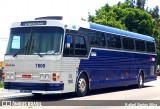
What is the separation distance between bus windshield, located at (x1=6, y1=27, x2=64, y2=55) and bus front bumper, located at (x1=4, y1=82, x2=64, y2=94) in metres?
1.28

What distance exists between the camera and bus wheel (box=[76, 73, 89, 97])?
17.0 m

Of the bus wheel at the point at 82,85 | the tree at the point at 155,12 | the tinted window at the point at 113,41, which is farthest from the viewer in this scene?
the tree at the point at 155,12

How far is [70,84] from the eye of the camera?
53.4 feet

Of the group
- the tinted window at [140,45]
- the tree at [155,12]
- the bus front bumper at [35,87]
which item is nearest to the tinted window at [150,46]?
the tinted window at [140,45]

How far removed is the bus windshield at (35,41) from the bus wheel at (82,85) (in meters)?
2.08

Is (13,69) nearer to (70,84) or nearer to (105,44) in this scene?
(70,84)

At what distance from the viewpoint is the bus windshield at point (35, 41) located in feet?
51.7

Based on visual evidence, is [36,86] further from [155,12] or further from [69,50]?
[155,12]

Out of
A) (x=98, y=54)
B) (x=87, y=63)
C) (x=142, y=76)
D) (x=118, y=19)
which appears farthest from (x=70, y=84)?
(x=118, y=19)

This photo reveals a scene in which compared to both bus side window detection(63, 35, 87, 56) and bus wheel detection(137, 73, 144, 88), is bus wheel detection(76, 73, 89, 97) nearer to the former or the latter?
bus side window detection(63, 35, 87, 56)

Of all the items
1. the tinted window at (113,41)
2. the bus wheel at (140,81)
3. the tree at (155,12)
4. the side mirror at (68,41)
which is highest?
the tree at (155,12)

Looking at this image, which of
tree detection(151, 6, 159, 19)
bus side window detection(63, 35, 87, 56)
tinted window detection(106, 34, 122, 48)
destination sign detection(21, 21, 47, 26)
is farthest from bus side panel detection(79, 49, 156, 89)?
tree detection(151, 6, 159, 19)

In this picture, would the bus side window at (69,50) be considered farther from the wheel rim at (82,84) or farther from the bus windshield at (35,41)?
the wheel rim at (82,84)

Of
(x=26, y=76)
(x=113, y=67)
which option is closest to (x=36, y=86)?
(x=26, y=76)
